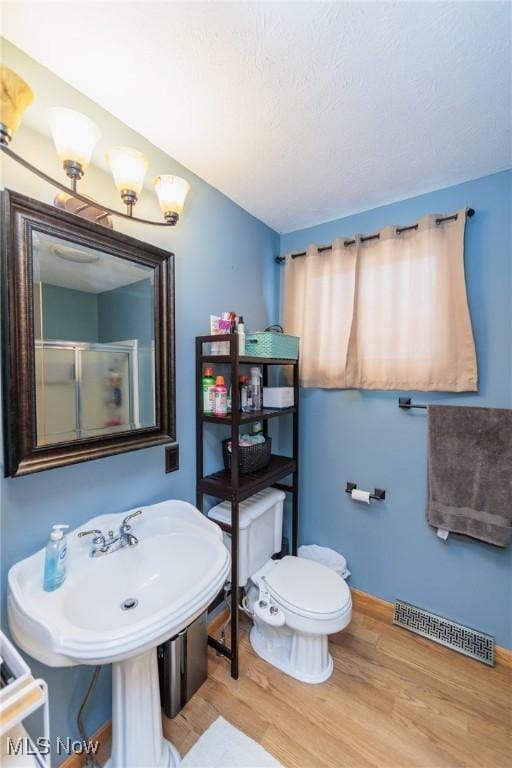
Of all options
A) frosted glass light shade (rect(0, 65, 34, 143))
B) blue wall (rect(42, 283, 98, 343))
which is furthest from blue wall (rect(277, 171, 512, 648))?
frosted glass light shade (rect(0, 65, 34, 143))

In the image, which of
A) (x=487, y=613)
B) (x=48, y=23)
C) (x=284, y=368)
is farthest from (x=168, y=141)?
(x=487, y=613)

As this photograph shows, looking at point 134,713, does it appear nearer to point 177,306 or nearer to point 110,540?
point 110,540

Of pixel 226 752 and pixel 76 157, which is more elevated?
pixel 76 157

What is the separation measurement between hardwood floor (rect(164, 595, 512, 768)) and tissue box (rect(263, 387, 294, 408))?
124cm

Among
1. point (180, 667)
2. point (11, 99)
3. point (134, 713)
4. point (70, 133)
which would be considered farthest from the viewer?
point (180, 667)

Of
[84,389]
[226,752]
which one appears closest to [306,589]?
[226,752]

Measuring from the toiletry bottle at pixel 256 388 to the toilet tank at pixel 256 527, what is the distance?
0.51 metres

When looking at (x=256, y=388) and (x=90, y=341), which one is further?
(x=256, y=388)

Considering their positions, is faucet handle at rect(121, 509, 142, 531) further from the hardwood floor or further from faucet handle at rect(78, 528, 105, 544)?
the hardwood floor

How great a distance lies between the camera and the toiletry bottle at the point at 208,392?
1475 mm

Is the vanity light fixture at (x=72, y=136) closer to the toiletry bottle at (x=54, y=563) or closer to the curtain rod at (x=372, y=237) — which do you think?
the toiletry bottle at (x=54, y=563)

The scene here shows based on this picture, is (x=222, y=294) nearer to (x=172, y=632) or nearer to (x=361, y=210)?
(x=361, y=210)

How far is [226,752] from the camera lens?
1.11 m

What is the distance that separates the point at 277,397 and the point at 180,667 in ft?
4.12
